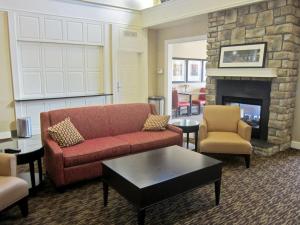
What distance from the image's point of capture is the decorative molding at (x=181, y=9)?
464cm

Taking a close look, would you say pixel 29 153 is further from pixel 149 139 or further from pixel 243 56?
pixel 243 56

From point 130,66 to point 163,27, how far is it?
1.34 meters

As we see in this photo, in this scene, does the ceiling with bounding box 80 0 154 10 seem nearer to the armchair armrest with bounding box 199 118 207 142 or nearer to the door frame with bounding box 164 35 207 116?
the door frame with bounding box 164 35 207 116

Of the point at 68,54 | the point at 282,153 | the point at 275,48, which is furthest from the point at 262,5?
the point at 68,54

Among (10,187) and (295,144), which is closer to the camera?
(10,187)

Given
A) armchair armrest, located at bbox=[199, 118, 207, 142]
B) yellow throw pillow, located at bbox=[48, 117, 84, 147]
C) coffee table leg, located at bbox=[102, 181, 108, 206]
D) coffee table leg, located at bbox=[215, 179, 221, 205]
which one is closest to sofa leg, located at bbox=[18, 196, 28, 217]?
coffee table leg, located at bbox=[102, 181, 108, 206]

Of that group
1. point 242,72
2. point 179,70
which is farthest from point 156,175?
point 179,70

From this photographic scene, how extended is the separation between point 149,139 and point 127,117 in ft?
2.04

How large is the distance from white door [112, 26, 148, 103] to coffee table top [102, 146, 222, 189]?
3.92 m

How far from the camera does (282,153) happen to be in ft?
14.0

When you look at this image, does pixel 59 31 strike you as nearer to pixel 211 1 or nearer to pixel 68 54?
pixel 68 54

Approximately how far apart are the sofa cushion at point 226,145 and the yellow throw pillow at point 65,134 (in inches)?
69.3

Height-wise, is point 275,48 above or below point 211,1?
below

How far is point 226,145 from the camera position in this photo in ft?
11.8
